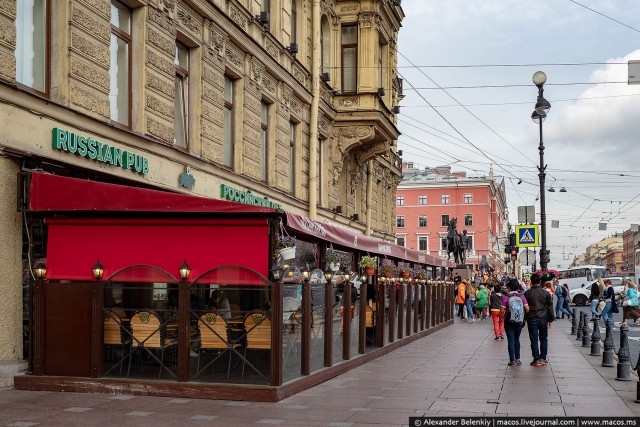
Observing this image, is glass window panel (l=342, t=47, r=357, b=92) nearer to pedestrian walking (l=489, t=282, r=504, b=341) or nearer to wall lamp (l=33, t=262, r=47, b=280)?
pedestrian walking (l=489, t=282, r=504, b=341)

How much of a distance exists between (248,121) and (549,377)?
400 inches

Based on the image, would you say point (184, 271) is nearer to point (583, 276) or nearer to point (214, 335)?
point (214, 335)

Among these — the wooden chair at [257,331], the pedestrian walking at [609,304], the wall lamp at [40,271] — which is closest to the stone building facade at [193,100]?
the wall lamp at [40,271]

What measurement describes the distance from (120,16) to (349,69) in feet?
50.3

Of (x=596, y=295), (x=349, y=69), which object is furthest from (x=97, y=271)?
(x=596, y=295)

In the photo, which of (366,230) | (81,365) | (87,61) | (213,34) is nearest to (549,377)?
(81,365)

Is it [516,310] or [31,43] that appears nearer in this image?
[31,43]

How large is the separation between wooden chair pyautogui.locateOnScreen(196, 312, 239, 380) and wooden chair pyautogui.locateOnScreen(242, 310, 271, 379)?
0.21 meters

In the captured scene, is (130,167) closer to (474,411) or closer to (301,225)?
(301,225)

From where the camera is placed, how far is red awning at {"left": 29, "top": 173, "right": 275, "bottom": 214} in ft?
→ 36.0

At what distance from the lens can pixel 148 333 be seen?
35.4ft

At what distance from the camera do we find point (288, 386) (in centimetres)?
1047

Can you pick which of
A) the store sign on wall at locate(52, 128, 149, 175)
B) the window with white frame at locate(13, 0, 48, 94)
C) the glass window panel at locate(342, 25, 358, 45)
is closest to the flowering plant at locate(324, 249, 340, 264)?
the store sign on wall at locate(52, 128, 149, 175)

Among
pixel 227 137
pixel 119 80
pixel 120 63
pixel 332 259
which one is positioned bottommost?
pixel 332 259
